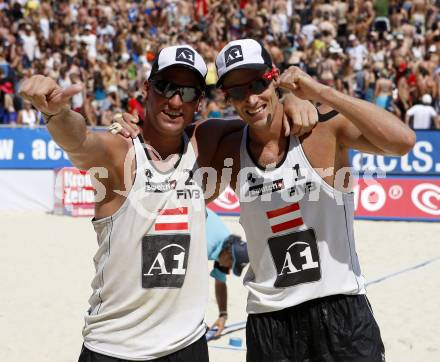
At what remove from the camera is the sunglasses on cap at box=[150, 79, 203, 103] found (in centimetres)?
344

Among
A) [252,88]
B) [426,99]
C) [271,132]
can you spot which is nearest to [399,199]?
[426,99]

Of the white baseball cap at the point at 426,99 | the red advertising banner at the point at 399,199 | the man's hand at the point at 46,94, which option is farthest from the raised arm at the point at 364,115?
the white baseball cap at the point at 426,99

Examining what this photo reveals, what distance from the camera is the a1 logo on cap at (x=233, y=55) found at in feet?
11.7

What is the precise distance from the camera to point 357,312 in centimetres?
361

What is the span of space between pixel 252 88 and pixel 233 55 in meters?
0.18

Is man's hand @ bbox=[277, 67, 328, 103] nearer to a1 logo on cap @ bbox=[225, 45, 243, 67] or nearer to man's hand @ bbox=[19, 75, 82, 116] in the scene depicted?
a1 logo on cap @ bbox=[225, 45, 243, 67]

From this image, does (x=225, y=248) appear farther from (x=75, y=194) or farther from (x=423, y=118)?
(x=423, y=118)

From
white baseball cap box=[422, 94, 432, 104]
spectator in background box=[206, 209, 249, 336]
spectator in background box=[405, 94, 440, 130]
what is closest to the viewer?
spectator in background box=[206, 209, 249, 336]

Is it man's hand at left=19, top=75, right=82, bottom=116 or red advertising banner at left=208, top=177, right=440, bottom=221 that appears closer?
man's hand at left=19, top=75, right=82, bottom=116

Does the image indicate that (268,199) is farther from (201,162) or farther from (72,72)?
(72,72)

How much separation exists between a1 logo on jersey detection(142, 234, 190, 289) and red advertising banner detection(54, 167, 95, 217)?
9.10m

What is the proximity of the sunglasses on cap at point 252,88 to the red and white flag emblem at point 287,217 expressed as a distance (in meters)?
0.55

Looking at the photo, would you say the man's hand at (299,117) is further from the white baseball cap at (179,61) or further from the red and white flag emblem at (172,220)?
the red and white flag emblem at (172,220)

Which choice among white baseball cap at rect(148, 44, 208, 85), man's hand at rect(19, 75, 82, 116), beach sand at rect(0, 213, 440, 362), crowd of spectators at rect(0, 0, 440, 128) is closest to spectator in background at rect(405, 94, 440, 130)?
crowd of spectators at rect(0, 0, 440, 128)
